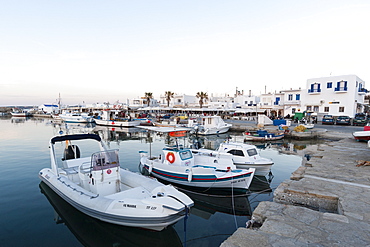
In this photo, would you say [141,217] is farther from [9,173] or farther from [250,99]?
[250,99]

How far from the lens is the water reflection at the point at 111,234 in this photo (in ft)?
23.8

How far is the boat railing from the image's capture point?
28.1 feet

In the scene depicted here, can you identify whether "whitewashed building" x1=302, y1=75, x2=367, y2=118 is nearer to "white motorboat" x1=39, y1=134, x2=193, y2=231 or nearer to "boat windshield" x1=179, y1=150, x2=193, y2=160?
"boat windshield" x1=179, y1=150, x2=193, y2=160

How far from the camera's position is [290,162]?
18.1 m

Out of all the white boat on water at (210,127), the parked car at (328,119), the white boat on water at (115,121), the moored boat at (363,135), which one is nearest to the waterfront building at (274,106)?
the parked car at (328,119)

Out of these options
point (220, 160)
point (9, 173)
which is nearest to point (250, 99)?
point (220, 160)

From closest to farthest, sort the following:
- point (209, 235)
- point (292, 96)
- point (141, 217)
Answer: point (141, 217) < point (209, 235) < point (292, 96)

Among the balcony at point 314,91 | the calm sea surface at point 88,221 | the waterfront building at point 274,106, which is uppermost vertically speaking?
the balcony at point 314,91

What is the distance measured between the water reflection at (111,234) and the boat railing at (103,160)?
210cm

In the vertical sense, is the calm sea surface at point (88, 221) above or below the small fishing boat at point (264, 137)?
below

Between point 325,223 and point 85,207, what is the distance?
25.6 ft

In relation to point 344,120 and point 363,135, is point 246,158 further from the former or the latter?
point 344,120

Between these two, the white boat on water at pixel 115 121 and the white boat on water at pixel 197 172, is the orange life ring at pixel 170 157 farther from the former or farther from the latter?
the white boat on water at pixel 115 121

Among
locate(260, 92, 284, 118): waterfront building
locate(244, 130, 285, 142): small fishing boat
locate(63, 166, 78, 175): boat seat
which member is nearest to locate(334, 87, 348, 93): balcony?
locate(260, 92, 284, 118): waterfront building
